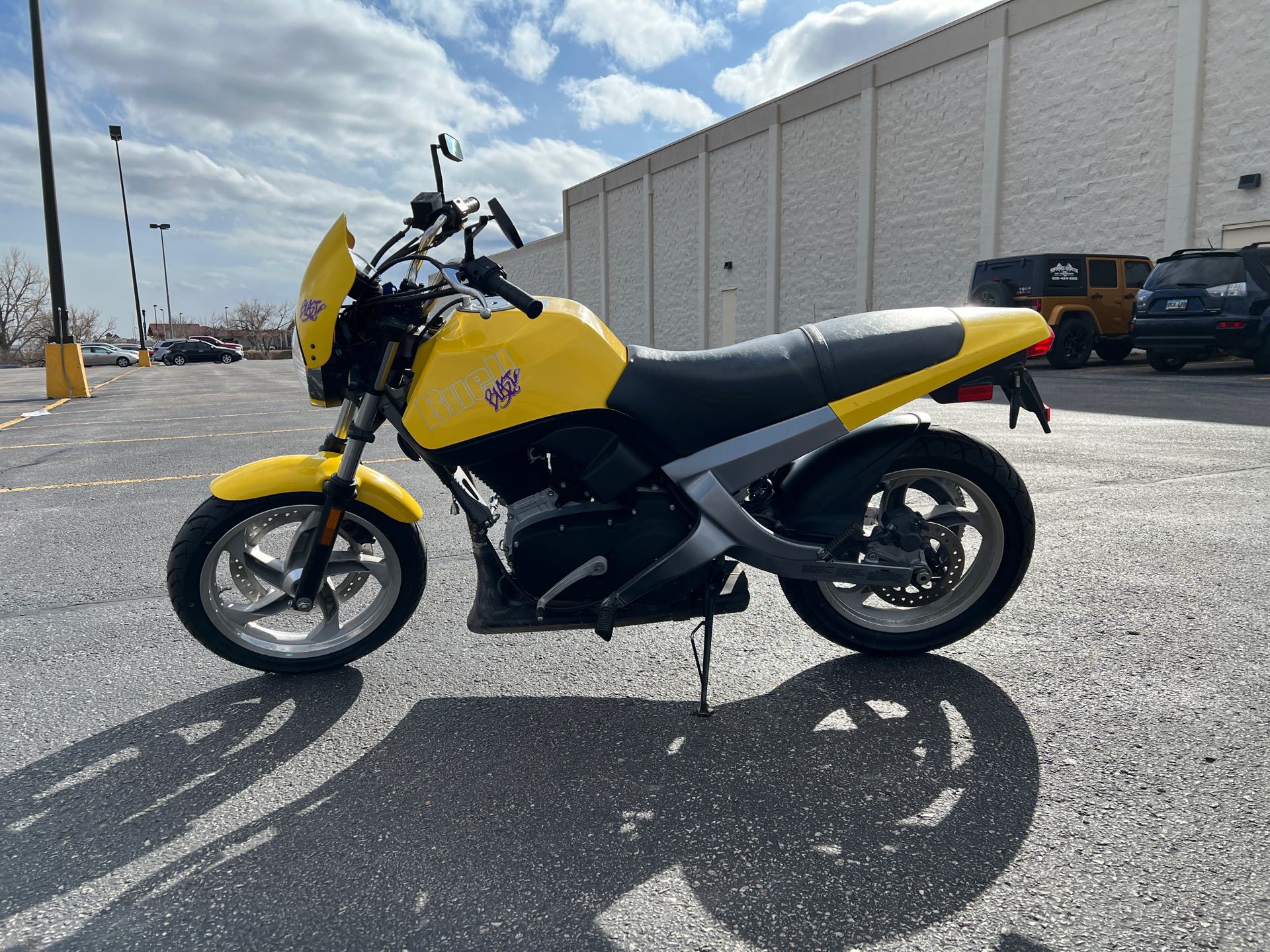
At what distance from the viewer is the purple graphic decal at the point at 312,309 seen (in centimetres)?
257

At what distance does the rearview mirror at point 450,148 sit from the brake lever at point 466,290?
1.46 feet

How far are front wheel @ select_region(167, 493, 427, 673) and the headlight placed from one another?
14.3 m

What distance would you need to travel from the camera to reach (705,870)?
6.39 ft

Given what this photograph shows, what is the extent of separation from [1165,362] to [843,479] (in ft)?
48.7

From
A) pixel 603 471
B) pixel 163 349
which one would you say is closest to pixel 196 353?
pixel 163 349

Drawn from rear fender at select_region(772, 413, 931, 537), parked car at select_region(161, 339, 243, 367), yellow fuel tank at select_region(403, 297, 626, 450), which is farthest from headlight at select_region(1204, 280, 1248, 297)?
parked car at select_region(161, 339, 243, 367)

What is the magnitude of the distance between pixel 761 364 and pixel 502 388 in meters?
0.82

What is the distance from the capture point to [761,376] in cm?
266

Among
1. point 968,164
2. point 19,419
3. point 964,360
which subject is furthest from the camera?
point 968,164

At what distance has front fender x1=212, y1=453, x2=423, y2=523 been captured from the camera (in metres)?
2.88

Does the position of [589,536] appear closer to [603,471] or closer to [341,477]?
[603,471]

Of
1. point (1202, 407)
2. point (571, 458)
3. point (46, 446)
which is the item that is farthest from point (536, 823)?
point (1202, 407)

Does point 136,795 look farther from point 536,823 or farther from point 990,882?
point 990,882

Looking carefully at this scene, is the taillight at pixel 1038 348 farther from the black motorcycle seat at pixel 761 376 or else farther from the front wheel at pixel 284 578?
the front wheel at pixel 284 578
